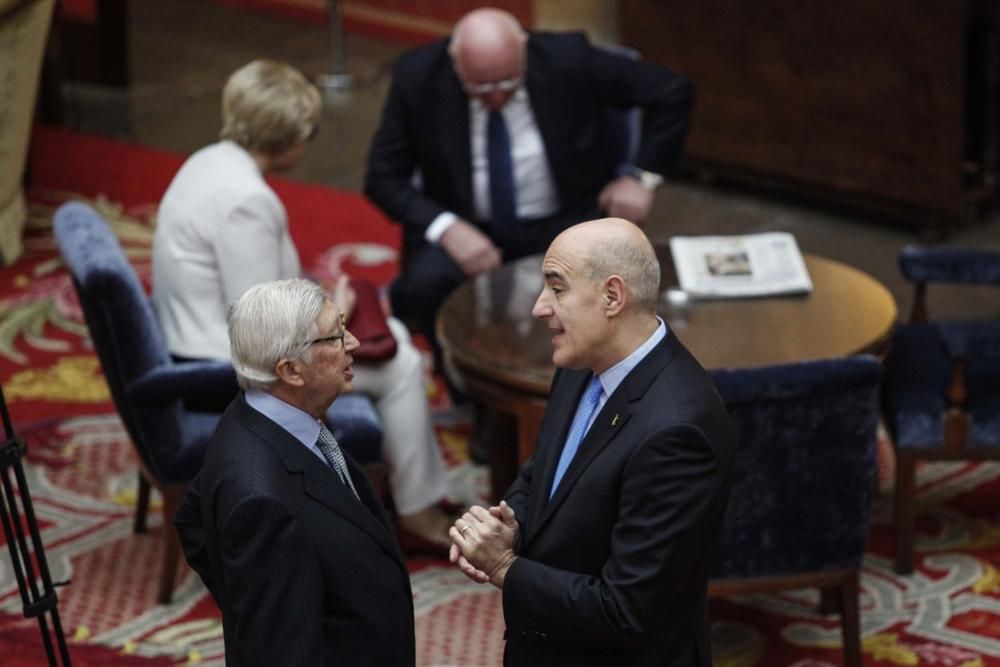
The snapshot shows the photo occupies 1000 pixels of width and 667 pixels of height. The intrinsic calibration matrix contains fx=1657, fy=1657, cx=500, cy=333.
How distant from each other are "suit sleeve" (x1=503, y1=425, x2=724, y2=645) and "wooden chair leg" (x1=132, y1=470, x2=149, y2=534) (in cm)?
224

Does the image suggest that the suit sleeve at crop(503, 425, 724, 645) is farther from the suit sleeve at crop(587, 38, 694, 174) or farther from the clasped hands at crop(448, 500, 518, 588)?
the suit sleeve at crop(587, 38, 694, 174)

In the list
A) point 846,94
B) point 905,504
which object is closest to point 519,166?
point 905,504

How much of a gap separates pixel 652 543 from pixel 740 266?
2.21 metres

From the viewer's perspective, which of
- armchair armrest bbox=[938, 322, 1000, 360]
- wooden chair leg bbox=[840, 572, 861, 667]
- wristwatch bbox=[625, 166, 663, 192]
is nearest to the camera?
wooden chair leg bbox=[840, 572, 861, 667]

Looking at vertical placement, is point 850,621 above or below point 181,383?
below

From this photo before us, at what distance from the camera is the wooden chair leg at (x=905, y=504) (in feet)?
14.1

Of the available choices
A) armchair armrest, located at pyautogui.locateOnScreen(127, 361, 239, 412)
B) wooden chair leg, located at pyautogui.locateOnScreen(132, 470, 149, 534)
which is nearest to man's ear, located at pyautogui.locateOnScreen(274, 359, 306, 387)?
armchair armrest, located at pyautogui.locateOnScreen(127, 361, 239, 412)

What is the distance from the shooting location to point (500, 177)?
17.0 ft

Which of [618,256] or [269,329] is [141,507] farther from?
[618,256]

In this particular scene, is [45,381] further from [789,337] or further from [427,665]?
[789,337]

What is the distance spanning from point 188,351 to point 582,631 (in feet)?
6.24

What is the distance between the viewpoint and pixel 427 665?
397cm

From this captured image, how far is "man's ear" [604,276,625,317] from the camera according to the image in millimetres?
2596

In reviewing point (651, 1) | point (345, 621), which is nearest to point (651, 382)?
point (345, 621)
